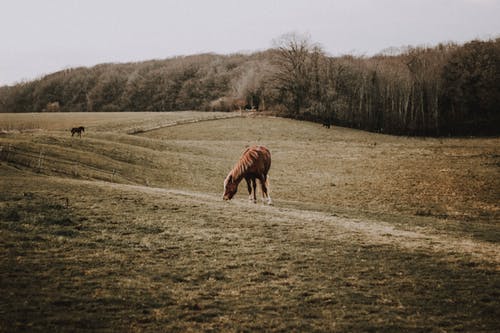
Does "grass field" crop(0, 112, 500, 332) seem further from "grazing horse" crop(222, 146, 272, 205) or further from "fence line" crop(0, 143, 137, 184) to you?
"grazing horse" crop(222, 146, 272, 205)

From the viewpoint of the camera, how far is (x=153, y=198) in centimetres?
1686

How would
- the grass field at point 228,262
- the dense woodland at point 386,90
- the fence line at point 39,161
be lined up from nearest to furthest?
the grass field at point 228,262
the fence line at point 39,161
the dense woodland at point 386,90

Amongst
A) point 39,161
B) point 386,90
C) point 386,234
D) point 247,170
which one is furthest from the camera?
point 386,90

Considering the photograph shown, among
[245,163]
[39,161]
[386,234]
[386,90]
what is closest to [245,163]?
[245,163]

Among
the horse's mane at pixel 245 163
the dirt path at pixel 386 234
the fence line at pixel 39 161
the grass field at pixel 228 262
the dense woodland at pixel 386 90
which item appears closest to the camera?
the grass field at pixel 228 262

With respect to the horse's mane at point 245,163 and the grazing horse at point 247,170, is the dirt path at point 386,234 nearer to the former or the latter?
the grazing horse at point 247,170

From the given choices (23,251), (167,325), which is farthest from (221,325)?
(23,251)

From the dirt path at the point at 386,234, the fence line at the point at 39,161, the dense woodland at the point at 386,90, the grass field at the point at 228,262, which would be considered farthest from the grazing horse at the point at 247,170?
the dense woodland at the point at 386,90

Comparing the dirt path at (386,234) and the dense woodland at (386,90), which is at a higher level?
the dense woodland at (386,90)

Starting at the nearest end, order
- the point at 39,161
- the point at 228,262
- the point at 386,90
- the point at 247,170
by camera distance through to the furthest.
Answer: the point at 228,262
the point at 247,170
the point at 39,161
the point at 386,90

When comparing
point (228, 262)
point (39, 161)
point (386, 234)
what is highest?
point (39, 161)

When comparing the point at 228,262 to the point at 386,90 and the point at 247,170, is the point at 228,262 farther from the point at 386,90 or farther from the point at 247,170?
the point at 386,90

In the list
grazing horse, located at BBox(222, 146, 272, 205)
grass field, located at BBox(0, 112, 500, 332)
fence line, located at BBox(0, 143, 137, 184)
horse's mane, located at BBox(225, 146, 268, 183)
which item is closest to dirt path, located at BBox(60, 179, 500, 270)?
grass field, located at BBox(0, 112, 500, 332)

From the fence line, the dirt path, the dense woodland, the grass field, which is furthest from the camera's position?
the dense woodland
